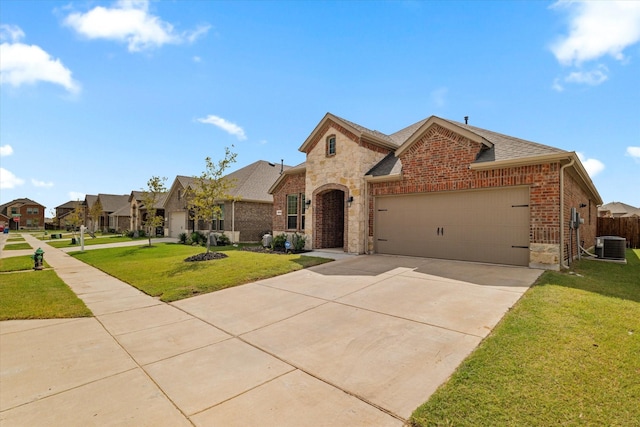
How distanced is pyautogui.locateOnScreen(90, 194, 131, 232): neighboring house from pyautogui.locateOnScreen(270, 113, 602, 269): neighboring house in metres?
36.1

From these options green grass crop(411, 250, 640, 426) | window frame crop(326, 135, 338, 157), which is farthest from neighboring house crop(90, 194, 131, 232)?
green grass crop(411, 250, 640, 426)

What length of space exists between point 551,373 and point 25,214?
333 feet

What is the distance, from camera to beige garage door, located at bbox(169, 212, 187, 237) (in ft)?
87.6

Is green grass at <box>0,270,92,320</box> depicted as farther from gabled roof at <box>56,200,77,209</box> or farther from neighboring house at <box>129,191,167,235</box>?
gabled roof at <box>56,200,77,209</box>

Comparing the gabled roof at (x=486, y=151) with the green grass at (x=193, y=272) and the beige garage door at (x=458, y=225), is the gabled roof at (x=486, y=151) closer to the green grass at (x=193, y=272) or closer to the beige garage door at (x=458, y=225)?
the beige garage door at (x=458, y=225)

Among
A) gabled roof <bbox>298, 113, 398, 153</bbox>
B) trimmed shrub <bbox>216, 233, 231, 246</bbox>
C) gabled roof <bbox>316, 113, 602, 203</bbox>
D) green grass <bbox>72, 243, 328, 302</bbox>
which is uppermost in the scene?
gabled roof <bbox>298, 113, 398, 153</bbox>

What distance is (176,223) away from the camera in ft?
90.9

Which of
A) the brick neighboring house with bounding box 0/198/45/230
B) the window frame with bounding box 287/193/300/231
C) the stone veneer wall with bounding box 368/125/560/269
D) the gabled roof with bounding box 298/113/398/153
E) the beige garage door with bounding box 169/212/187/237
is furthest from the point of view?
the brick neighboring house with bounding box 0/198/45/230

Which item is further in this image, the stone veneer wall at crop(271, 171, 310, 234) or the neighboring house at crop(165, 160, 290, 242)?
the neighboring house at crop(165, 160, 290, 242)

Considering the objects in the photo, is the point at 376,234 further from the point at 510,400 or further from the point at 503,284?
the point at 510,400

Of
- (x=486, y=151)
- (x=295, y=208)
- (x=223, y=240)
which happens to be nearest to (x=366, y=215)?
(x=486, y=151)

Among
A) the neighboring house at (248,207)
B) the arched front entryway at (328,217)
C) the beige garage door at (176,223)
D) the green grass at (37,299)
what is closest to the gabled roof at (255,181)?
the neighboring house at (248,207)

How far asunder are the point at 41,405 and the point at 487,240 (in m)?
10.5

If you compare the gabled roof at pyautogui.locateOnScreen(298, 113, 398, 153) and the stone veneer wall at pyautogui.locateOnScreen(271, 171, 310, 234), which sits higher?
the gabled roof at pyautogui.locateOnScreen(298, 113, 398, 153)
